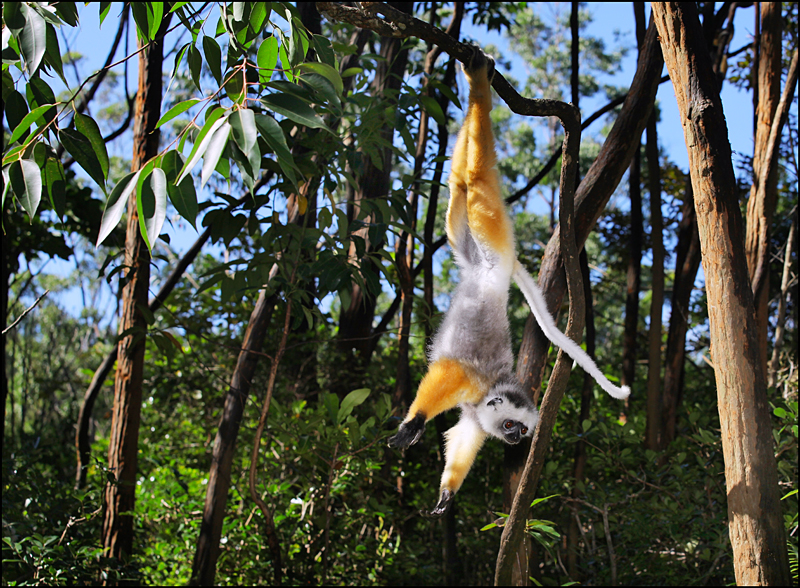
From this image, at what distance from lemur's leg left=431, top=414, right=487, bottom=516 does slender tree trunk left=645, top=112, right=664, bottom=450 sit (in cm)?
248

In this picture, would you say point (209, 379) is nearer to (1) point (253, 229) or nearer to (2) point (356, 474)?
(2) point (356, 474)

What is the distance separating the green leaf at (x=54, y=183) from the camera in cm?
174

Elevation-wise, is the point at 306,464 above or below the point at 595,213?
below

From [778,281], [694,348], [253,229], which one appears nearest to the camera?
[253,229]

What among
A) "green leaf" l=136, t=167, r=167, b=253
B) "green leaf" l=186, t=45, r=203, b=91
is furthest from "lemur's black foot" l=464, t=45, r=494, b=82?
"green leaf" l=136, t=167, r=167, b=253

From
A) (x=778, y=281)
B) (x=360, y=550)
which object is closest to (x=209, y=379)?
(x=360, y=550)

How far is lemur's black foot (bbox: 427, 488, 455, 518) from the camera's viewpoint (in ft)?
7.52

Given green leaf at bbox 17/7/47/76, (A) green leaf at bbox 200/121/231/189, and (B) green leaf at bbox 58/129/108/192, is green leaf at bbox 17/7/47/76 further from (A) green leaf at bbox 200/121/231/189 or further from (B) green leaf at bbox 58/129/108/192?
(A) green leaf at bbox 200/121/231/189

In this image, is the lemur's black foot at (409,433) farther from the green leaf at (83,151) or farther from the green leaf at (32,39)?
the green leaf at (32,39)

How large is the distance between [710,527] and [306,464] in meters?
2.91

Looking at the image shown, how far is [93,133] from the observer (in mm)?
1680

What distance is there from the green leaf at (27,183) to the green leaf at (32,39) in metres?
0.25

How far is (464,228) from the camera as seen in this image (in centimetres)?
257

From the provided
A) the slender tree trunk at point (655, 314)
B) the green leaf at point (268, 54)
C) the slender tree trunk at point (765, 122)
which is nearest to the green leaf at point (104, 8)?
the green leaf at point (268, 54)
